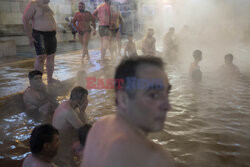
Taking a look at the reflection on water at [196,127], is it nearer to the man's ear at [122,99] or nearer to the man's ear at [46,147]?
the man's ear at [46,147]

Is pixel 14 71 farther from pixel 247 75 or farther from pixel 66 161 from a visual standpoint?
pixel 247 75

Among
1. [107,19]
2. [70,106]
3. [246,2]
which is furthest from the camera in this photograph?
[246,2]

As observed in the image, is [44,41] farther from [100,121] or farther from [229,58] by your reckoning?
[229,58]

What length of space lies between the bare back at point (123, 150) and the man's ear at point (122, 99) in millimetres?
70

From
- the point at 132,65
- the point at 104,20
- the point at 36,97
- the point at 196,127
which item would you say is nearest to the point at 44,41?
the point at 36,97

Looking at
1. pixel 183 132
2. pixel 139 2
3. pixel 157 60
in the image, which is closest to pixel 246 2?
pixel 139 2

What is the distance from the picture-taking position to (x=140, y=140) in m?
0.99

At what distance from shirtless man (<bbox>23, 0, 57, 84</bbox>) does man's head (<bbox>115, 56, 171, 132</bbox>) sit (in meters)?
4.30

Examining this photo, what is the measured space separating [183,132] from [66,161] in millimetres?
1899

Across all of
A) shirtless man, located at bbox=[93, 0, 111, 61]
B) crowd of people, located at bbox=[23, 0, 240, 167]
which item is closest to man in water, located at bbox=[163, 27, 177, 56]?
shirtless man, located at bbox=[93, 0, 111, 61]

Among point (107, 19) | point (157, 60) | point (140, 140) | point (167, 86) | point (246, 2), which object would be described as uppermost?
point (246, 2)

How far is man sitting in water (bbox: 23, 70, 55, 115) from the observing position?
170 inches

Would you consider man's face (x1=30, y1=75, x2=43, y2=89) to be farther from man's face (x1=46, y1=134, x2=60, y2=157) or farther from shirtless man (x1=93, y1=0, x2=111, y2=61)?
shirtless man (x1=93, y1=0, x2=111, y2=61)

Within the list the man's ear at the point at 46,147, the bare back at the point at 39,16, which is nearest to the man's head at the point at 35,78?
the bare back at the point at 39,16
